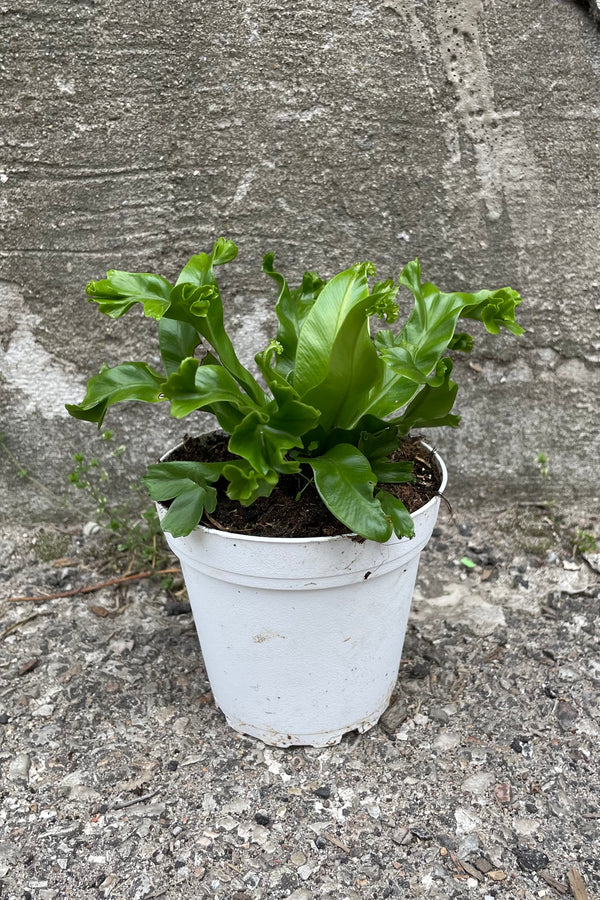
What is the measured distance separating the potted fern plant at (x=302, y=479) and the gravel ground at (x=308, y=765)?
13 centimetres

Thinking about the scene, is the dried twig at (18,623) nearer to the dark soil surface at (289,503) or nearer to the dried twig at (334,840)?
the dark soil surface at (289,503)

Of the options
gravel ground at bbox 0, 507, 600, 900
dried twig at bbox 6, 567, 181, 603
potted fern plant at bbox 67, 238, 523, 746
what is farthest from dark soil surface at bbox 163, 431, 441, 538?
dried twig at bbox 6, 567, 181, 603

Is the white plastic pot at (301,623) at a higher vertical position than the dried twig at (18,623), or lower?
higher

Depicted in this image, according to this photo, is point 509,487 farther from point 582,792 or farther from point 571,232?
point 582,792

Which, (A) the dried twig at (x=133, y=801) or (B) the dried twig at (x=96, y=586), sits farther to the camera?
(B) the dried twig at (x=96, y=586)

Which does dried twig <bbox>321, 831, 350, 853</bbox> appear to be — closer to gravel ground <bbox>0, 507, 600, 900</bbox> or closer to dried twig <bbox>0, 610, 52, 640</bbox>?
gravel ground <bbox>0, 507, 600, 900</bbox>

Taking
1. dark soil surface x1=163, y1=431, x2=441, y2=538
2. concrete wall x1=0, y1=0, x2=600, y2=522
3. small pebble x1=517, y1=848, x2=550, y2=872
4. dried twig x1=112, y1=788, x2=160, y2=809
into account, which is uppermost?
concrete wall x1=0, y1=0, x2=600, y2=522

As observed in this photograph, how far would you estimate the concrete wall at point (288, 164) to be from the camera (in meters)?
1.79

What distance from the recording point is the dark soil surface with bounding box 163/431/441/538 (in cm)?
137

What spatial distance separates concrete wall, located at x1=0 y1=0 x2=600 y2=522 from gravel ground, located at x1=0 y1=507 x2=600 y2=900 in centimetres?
59

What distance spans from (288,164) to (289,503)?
94 centimetres

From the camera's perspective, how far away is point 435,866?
131 centimetres

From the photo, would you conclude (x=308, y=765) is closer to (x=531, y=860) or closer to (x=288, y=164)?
(x=531, y=860)

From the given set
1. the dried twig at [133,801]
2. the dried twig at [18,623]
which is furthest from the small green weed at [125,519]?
the dried twig at [133,801]
